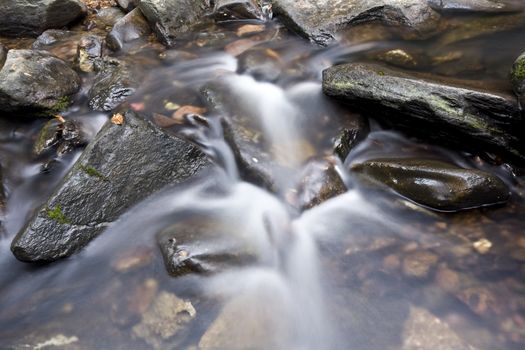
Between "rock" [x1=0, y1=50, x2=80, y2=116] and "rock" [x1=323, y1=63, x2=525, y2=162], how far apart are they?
383 cm

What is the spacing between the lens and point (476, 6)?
20.8 ft

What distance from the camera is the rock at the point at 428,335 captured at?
9.92 feet

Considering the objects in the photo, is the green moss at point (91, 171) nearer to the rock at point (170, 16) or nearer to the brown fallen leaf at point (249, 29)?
the rock at point (170, 16)

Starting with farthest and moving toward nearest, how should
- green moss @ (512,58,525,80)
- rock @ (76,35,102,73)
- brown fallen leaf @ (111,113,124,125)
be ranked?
rock @ (76,35,102,73) < brown fallen leaf @ (111,113,124,125) < green moss @ (512,58,525,80)

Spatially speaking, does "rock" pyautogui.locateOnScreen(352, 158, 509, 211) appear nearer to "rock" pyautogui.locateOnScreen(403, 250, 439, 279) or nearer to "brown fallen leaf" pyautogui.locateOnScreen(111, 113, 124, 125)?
"rock" pyautogui.locateOnScreen(403, 250, 439, 279)

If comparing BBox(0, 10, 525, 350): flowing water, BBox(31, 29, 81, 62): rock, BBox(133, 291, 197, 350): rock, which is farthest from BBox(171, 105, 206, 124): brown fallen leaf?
BBox(31, 29, 81, 62): rock

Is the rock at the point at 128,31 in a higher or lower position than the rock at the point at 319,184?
higher

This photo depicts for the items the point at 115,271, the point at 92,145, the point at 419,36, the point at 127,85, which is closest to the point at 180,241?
the point at 115,271

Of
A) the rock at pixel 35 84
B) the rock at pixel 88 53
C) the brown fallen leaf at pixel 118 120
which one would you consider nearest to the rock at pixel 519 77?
the brown fallen leaf at pixel 118 120

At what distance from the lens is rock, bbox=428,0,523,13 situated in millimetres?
6164

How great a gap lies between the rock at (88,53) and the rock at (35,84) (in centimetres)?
61

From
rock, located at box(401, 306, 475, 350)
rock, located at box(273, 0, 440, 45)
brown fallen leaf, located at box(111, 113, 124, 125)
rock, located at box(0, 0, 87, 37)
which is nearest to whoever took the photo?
rock, located at box(401, 306, 475, 350)

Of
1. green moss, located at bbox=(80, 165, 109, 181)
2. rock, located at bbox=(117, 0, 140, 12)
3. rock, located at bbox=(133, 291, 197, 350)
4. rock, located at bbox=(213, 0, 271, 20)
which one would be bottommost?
rock, located at bbox=(133, 291, 197, 350)

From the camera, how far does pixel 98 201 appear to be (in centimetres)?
393
